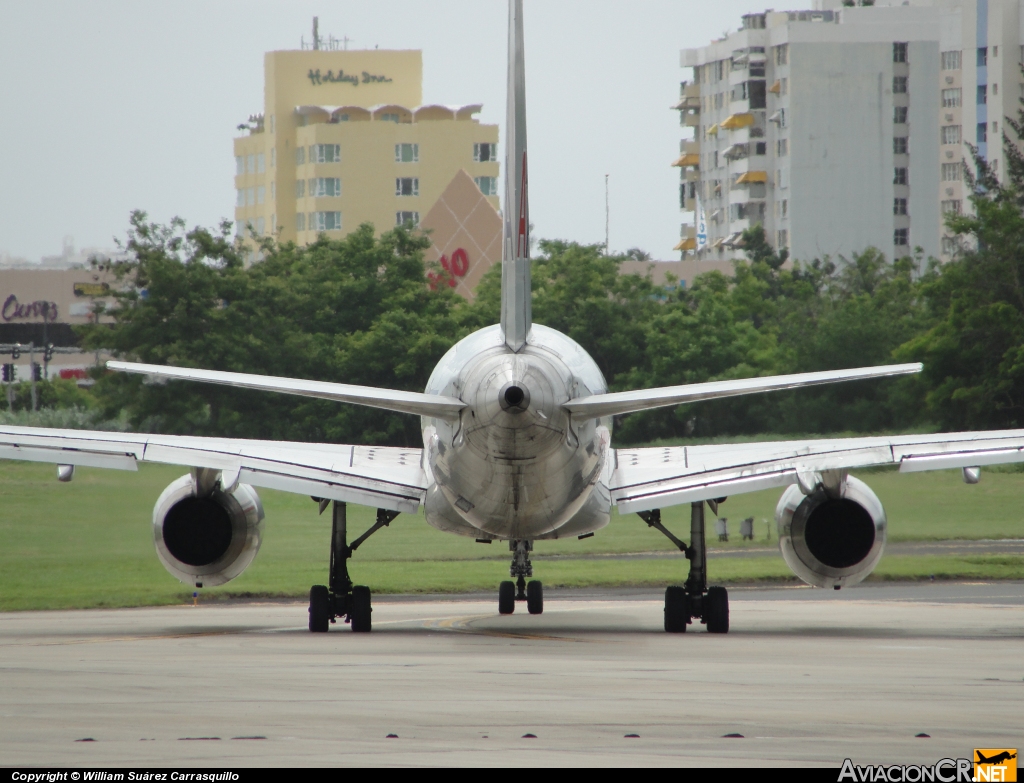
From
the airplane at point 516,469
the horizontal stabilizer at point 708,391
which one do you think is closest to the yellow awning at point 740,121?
the airplane at point 516,469

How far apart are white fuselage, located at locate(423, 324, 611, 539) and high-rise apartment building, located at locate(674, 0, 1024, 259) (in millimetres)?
129654

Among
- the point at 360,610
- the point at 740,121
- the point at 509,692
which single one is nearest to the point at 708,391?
the point at 509,692

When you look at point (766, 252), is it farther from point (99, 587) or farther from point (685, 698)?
point (685, 698)

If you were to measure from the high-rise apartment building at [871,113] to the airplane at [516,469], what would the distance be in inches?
5036

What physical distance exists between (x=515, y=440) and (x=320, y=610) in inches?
197

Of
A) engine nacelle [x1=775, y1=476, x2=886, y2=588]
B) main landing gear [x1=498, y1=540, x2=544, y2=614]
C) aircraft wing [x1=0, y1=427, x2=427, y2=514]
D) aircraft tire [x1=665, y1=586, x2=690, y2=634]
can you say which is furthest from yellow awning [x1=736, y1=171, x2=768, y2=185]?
aircraft tire [x1=665, y1=586, x2=690, y2=634]

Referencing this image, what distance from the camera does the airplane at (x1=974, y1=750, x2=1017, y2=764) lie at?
29.5ft

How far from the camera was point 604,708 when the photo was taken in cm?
1190

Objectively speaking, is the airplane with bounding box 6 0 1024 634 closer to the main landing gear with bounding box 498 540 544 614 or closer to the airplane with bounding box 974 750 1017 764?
the main landing gear with bounding box 498 540 544 614

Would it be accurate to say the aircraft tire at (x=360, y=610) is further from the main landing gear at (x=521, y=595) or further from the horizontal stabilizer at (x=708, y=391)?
the horizontal stabilizer at (x=708, y=391)

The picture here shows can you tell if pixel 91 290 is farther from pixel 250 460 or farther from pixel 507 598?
pixel 250 460

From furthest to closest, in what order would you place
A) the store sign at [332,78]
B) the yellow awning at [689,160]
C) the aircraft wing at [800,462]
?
1. the yellow awning at [689,160]
2. the store sign at [332,78]
3. the aircraft wing at [800,462]

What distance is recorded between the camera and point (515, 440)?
18.3 m

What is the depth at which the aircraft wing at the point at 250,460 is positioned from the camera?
20281 millimetres
